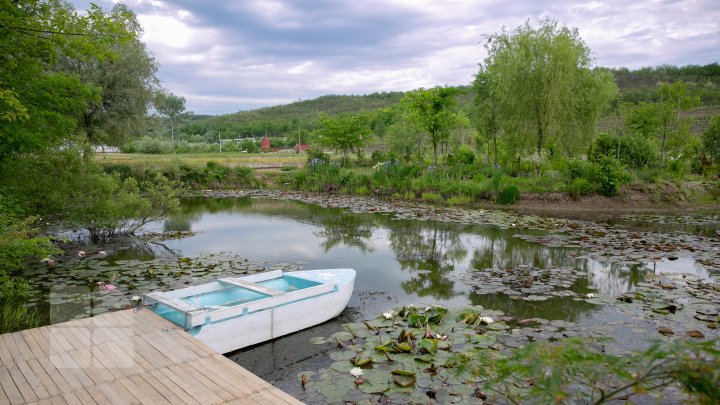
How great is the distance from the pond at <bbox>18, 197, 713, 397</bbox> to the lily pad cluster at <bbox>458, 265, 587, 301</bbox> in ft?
0.10

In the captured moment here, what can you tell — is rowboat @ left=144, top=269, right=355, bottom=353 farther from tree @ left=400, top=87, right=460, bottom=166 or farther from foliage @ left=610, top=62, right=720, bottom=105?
foliage @ left=610, top=62, right=720, bottom=105

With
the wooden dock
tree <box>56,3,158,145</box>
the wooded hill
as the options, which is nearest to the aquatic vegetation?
the wooden dock

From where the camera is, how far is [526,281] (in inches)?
310

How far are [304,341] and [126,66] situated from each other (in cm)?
1948

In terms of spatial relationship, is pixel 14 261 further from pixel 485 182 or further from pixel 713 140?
pixel 713 140

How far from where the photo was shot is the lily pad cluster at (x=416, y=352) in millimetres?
4316

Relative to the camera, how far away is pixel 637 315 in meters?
6.28

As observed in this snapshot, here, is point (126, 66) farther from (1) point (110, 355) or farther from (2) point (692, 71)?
(2) point (692, 71)

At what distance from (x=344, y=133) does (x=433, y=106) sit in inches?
309

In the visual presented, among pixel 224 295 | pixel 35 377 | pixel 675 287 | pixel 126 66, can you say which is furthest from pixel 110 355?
pixel 126 66

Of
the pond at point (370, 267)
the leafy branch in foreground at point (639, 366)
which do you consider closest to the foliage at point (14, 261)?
the pond at point (370, 267)

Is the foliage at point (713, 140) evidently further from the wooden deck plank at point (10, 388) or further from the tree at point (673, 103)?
the wooden deck plank at point (10, 388)

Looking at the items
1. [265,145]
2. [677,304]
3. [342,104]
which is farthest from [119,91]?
[342,104]

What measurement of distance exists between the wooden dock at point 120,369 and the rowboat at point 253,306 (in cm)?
29
